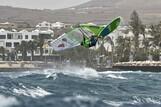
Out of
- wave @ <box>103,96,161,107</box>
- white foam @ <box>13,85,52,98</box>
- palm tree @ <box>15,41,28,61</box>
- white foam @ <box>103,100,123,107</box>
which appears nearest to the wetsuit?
white foam @ <box>13,85,52,98</box>

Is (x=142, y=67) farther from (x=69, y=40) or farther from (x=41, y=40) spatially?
(x=69, y=40)

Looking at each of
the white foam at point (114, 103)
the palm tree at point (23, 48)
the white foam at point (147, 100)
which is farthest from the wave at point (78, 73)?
the palm tree at point (23, 48)

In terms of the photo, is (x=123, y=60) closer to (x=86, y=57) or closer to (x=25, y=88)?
(x=86, y=57)

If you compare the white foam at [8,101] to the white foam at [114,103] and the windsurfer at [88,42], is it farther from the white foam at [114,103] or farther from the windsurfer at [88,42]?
the windsurfer at [88,42]

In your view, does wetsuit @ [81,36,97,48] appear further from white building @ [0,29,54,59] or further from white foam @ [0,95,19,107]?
white building @ [0,29,54,59]

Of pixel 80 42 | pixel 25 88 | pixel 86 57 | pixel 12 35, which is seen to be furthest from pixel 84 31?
pixel 12 35
